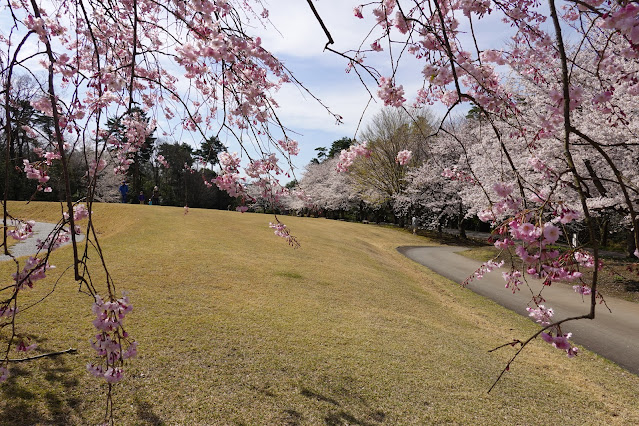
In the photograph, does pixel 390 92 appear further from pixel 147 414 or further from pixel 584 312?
pixel 584 312

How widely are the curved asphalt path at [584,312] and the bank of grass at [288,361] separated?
1.63 feet

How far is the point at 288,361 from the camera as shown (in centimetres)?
376

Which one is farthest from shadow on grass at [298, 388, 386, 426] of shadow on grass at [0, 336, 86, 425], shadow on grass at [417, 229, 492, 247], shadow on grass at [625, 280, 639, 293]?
shadow on grass at [417, 229, 492, 247]

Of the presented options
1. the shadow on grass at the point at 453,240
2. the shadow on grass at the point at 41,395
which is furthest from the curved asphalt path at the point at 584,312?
the shadow on grass at the point at 453,240

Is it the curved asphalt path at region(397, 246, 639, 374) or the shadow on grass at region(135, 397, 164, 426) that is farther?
the curved asphalt path at region(397, 246, 639, 374)

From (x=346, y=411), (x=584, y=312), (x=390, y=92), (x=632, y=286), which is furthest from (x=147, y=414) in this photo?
(x=632, y=286)

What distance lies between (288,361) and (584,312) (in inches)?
260

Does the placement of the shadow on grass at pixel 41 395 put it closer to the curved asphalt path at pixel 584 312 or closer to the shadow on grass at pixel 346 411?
the shadow on grass at pixel 346 411

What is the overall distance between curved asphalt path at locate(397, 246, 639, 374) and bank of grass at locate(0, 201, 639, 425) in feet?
1.63

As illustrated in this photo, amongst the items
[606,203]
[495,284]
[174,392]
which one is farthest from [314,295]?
[606,203]

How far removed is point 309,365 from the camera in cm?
374

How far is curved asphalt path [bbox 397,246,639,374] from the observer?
5.43 m

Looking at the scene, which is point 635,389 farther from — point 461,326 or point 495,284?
point 495,284

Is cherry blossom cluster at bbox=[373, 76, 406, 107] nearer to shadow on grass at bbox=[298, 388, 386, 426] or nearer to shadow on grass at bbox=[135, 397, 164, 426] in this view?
shadow on grass at bbox=[298, 388, 386, 426]
